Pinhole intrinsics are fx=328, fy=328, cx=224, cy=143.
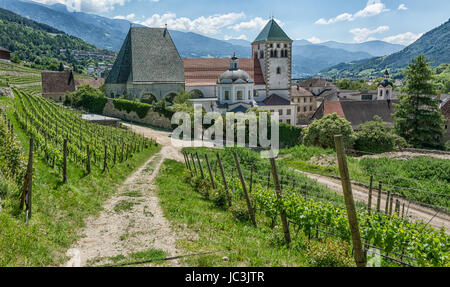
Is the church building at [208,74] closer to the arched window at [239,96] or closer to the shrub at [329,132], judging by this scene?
the arched window at [239,96]

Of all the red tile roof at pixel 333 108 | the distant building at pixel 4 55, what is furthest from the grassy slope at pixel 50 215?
the distant building at pixel 4 55

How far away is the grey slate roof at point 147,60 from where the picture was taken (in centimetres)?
4778

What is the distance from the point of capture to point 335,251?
5.77 m

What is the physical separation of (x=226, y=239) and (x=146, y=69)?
44.3m

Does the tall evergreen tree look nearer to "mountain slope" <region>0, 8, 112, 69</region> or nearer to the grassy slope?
the grassy slope

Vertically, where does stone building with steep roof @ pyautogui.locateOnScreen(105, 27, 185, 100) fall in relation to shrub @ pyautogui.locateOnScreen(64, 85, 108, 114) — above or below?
above

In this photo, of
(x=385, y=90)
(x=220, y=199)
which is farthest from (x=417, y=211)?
(x=385, y=90)

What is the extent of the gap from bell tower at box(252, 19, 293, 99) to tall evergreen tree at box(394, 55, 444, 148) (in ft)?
80.2

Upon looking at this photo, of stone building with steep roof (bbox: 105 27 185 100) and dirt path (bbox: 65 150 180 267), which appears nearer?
dirt path (bbox: 65 150 180 267)

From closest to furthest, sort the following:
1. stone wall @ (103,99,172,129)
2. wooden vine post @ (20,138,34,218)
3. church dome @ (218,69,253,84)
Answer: wooden vine post @ (20,138,34,218)
stone wall @ (103,99,172,129)
church dome @ (218,69,253,84)

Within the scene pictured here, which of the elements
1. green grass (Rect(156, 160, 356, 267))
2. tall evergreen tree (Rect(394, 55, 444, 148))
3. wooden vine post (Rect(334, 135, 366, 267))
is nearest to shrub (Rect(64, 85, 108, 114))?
tall evergreen tree (Rect(394, 55, 444, 148))

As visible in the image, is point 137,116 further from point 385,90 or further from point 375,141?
point 385,90

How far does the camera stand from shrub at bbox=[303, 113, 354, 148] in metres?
28.5
